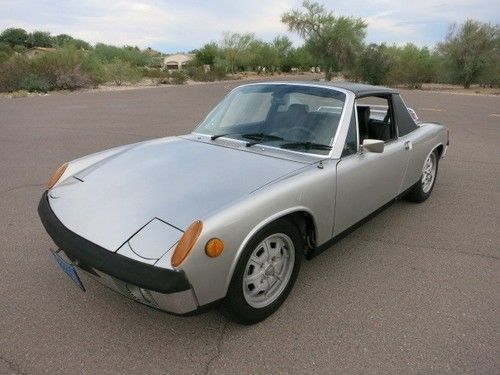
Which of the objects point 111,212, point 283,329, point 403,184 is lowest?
point 283,329

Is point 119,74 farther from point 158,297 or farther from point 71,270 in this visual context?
point 158,297

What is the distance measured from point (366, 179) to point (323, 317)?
3.86ft

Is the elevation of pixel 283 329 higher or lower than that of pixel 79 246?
lower

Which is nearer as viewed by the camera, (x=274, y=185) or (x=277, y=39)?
(x=274, y=185)

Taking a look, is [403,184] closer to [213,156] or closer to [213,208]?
[213,156]

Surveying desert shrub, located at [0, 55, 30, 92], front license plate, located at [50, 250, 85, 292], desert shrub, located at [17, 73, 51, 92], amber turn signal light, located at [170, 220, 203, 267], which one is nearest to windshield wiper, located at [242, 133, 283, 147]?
amber turn signal light, located at [170, 220, 203, 267]

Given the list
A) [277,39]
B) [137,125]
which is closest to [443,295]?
[137,125]

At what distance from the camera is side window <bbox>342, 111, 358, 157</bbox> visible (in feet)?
9.45

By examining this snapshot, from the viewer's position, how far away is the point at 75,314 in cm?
245

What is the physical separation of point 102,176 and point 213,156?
805mm

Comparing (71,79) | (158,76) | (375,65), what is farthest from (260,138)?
(158,76)

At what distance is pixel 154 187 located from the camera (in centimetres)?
233

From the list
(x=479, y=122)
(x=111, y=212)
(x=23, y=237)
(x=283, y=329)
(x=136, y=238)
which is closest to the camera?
(x=136, y=238)

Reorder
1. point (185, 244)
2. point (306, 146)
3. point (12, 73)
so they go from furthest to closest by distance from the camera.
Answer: point (12, 73), point (306, 146), point (185, 244)
